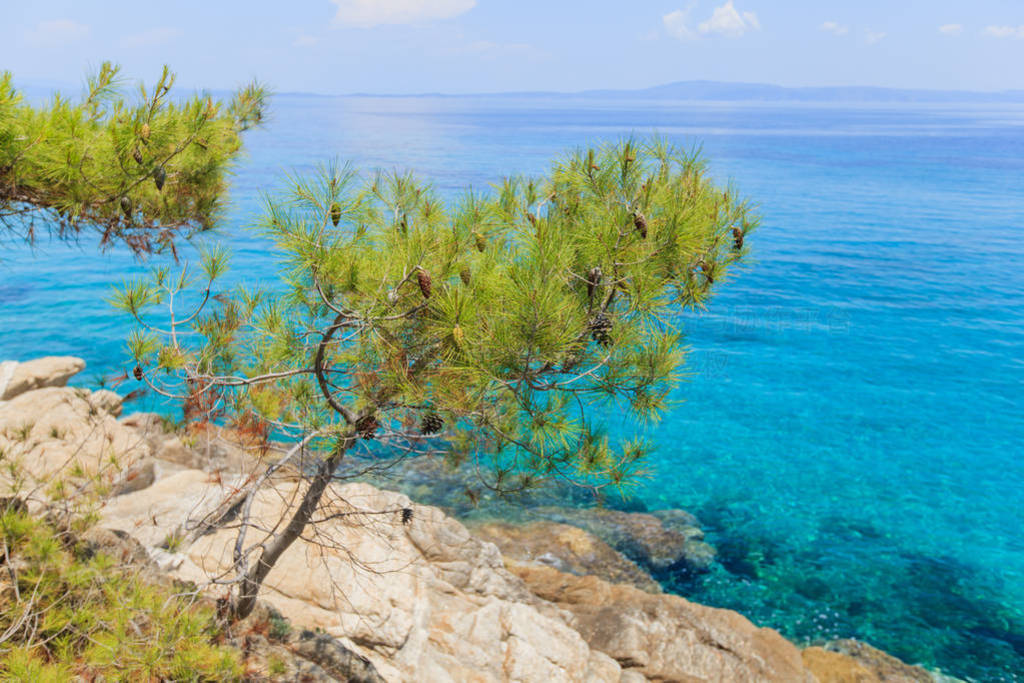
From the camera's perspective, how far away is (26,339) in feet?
55.9

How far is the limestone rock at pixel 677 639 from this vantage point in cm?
704

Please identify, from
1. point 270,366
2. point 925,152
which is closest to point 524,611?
point 270,366

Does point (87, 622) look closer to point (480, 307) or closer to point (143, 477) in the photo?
point (480, 307)

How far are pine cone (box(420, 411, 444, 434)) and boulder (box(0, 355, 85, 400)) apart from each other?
11320 mm

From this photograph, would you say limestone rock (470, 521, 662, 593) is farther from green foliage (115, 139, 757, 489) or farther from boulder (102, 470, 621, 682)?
green foliage (115, 139, 757, 489)

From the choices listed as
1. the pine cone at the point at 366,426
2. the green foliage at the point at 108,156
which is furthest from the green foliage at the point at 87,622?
the green foliage at the point at 108,156

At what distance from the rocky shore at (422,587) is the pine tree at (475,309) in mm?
868

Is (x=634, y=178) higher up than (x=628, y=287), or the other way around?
(x=634, y=178)

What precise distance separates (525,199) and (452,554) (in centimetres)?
484

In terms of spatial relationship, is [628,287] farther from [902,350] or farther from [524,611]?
[902,350]

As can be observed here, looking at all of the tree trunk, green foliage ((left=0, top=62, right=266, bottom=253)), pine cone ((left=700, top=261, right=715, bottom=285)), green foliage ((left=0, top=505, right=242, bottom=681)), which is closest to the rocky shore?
the tree trunk

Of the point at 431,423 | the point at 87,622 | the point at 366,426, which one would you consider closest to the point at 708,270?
the point at 431,423

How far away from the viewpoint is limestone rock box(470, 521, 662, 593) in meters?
9.13

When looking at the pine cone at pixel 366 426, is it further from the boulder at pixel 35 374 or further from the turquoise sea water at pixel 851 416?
the boulder at pixel 35 374
